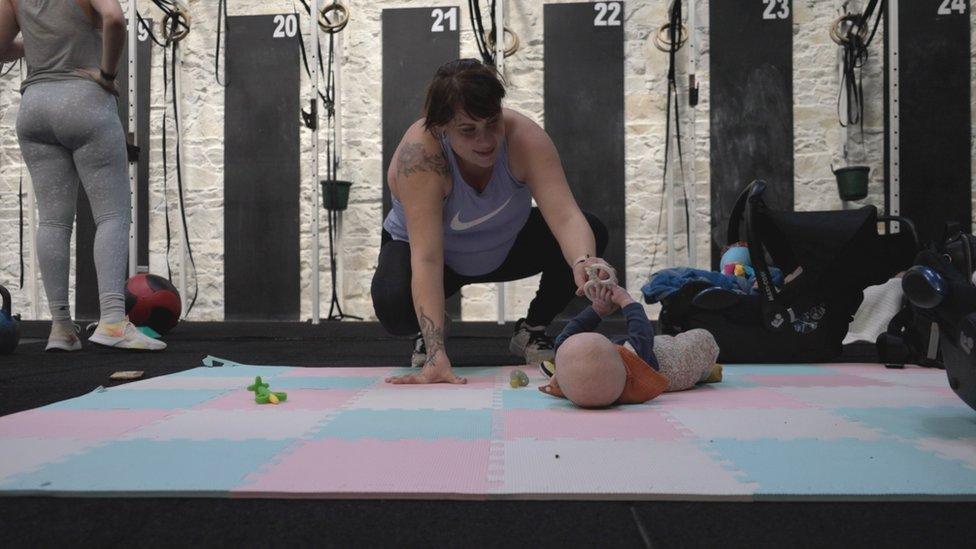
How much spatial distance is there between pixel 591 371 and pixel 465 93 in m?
0.70

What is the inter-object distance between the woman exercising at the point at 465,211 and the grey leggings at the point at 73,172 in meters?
1.12

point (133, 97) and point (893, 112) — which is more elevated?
point (133, 97)

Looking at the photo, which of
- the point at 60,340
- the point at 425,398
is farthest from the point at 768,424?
the point at 60,340

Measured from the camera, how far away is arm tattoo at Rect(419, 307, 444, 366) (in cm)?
193

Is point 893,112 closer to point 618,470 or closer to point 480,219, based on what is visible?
point 480,219

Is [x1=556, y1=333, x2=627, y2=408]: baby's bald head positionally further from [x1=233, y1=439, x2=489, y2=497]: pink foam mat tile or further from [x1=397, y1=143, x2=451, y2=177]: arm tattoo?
[x1=397, y1=143, x2=451, y2=177]: arm tattoo

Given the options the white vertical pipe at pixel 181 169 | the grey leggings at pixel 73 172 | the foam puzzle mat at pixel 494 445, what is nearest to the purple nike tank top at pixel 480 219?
the foam puzzle mat at pixel 494 445

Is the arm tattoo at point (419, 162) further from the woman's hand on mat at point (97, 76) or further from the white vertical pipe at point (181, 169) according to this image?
the white vertical pipe at point (181, 169)

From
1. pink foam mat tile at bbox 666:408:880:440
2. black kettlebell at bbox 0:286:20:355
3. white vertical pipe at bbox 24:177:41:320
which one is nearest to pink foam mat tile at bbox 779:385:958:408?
pink foam mat tile at bbox 666:408:880:440

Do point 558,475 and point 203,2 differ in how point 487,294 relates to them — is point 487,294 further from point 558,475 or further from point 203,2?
point 558,475

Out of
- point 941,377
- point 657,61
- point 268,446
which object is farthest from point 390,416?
point 657,61

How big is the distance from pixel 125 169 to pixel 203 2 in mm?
2971

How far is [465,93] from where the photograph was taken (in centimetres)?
170

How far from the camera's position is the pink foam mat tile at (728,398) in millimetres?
1562
